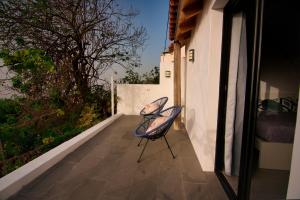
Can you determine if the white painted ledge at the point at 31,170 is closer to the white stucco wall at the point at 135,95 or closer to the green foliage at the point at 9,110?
the green foliage at the point at 9,110

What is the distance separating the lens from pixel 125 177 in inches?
85.0

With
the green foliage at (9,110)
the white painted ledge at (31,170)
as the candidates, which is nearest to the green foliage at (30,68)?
the green foliage at (9,110)

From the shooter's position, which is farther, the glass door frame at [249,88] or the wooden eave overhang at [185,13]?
the wooden eave overhang at [185,13]

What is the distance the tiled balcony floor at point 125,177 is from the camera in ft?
6.04

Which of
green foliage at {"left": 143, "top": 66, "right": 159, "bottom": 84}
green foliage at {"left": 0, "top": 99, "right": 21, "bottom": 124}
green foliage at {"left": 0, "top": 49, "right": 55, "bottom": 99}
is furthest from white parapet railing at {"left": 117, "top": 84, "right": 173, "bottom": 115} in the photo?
green foliage at {"left": 0, "top": 99, "right": 21, "bottom": 124}

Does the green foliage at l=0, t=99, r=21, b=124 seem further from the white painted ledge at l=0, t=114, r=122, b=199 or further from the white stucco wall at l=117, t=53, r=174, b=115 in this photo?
the white stucco wall at l=117, t=53, r=174, b=115

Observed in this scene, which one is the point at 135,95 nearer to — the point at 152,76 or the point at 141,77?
the point at 141,77

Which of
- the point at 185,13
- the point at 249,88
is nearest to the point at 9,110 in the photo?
the point at 185,13

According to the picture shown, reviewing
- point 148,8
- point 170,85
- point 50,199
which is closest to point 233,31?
point 50,199

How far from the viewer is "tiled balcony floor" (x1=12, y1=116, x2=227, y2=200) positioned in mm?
1842

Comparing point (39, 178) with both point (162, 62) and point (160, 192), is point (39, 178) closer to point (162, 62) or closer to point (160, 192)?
point (160, 192)

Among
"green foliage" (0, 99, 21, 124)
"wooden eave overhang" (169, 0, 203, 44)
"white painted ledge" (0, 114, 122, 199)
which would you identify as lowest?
"white painted ledge" (0, 114, 122, 199)

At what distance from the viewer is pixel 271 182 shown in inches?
77.5

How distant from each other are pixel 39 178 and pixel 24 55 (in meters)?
2.26
